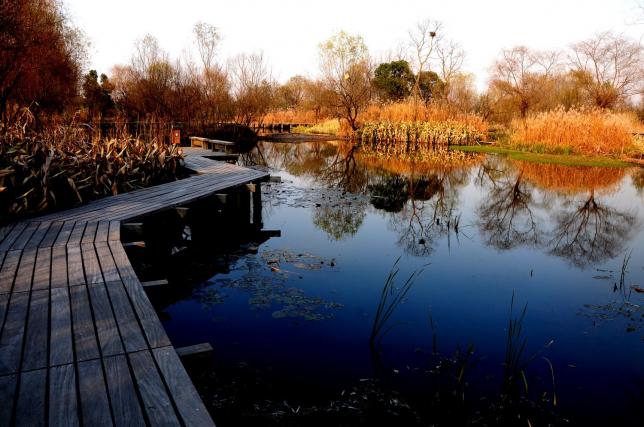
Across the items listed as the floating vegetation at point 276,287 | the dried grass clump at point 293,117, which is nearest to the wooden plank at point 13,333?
the floating vegetation at point 276,287

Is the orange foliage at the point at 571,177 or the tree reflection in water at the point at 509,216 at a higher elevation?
the orange foliage at the point at 571,177

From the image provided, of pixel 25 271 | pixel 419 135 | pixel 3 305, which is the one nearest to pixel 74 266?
pixel 25 271

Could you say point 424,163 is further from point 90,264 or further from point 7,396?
point 7,396

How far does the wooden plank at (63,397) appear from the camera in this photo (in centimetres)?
189

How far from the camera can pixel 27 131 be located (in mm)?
8453

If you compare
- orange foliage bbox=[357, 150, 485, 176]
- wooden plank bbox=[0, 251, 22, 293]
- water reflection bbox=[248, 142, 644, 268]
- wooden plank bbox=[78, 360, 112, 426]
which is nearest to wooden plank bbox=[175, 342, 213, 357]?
wooden plank bbox=[78, 360, 112, 426]

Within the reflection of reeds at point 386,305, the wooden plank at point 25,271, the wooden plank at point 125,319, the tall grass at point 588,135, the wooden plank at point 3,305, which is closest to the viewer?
the wooden plank at point 125,319

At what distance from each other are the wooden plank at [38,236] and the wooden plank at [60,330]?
1.37 metres

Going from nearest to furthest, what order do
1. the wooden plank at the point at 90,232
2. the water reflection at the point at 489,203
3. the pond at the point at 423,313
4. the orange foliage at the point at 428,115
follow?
the pond at the point at 423,313, the wooden plank at the point at 90,232, the water reflection at the point at 489,203, the orange foliage at the point at 428,115

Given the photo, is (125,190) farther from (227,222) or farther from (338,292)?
(338,292)

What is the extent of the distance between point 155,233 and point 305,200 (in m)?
3.77

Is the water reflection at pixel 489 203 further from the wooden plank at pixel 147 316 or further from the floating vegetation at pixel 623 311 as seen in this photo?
the wooden plank at pixel 147 316

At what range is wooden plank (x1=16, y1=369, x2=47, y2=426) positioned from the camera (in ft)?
Result: 6.18

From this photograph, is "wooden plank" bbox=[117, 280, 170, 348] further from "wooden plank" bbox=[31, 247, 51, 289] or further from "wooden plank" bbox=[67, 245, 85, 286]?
"wooden plank" bbox=[31, 247, 51, 289]
